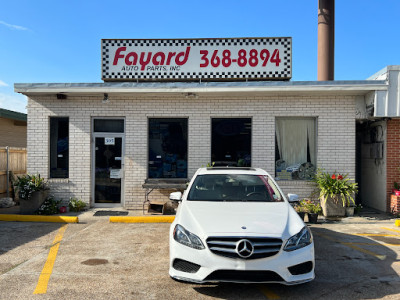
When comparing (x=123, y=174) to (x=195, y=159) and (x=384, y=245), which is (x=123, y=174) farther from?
(x=384, y=245)

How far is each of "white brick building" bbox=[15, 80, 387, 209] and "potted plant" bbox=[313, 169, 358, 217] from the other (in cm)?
57

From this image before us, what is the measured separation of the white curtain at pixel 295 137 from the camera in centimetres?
1019

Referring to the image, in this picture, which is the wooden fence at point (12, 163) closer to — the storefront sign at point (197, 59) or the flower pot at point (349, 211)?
the storefront sign at point (197, 59)

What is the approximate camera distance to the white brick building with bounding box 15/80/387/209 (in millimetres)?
9898

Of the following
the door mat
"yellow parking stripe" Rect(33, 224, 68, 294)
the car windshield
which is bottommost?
"yellow parking stripe" Rect(33, 224, 68, 294)

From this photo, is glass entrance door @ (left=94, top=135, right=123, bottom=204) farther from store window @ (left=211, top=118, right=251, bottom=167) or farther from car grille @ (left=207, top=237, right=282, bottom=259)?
car grille @ (left=207, top=237, right=282, bottom=259)

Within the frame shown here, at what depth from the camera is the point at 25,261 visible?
5.53 m

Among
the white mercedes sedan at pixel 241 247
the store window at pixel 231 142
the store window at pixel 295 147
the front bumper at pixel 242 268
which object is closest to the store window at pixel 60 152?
the store window at pixel 231 142

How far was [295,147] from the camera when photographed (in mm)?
10211

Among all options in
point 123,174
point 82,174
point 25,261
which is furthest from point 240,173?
point 82,174

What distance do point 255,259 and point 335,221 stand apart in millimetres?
5875

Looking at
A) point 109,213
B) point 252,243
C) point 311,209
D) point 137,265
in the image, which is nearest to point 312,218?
point 311,209

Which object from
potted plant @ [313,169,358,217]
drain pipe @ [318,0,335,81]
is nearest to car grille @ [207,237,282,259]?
potted plant @ [313,169,358,217]

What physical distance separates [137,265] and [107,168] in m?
5.38
